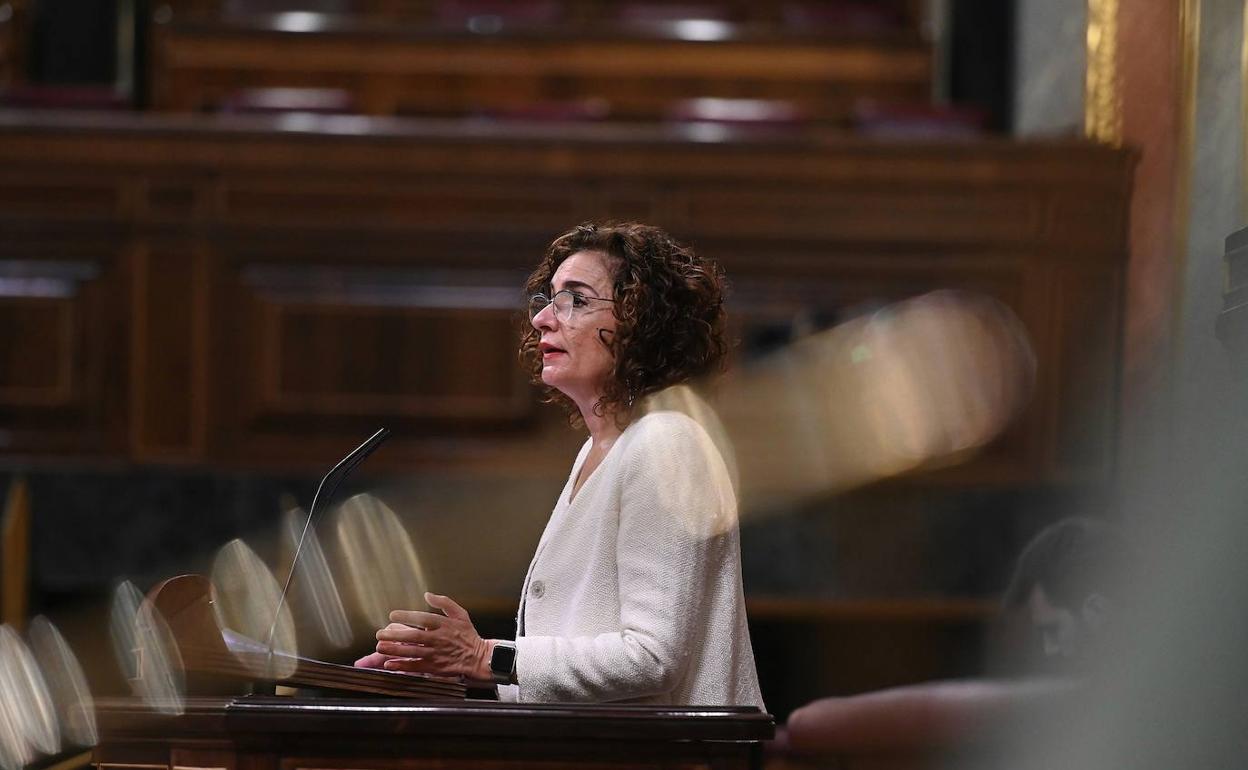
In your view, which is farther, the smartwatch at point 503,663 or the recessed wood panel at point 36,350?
the recessed wood panel at point 36,350

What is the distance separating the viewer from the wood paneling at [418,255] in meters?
2.30

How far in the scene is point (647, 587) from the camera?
0.95m

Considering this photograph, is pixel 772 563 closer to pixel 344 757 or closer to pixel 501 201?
pixel 501 201

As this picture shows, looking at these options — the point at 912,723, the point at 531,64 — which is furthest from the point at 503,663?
the point at 531,64

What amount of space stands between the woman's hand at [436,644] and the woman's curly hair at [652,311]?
0.18 metres

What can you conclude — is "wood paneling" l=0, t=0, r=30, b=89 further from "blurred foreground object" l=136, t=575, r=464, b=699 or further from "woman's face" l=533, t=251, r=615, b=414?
"blurred foreground object" l=136, t=575, r=464, b=699

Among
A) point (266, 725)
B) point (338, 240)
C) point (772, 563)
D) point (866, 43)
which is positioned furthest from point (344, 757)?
point (866, 43)

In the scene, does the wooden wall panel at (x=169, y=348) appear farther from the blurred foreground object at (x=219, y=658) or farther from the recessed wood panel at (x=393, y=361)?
the blurred foreground object at (x=219, y=658)

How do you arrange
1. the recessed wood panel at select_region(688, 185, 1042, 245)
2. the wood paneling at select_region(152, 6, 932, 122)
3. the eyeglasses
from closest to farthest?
the eyeglasses
the recessed wood panel at select_region(688, 185, 1042, 245)
the wood paneling at select_region(152, 6, 932, 122)

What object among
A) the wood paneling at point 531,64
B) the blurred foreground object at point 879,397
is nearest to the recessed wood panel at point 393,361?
the blurred foreground object at point 879,397

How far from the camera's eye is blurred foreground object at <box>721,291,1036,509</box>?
224 cm

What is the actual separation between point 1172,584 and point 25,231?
177 centimetres

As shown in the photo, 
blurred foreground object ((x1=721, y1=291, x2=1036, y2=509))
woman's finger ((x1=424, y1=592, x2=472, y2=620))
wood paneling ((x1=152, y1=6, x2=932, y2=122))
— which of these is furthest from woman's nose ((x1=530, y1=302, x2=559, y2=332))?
wood paneling ((x1=152, y1=6, x2=932, y2=122))

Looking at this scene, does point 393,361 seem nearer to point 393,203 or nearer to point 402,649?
point 393,203
